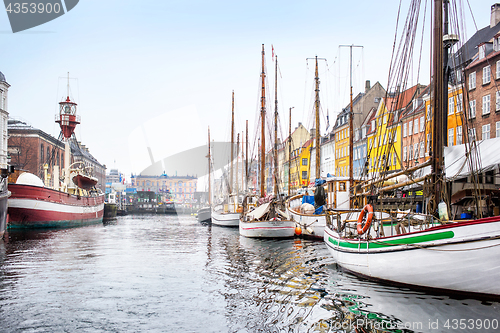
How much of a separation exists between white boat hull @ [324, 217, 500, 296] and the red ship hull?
37282 millimetres

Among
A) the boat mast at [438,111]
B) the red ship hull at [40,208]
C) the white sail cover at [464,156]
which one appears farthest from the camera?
the red ship hull at [40,208]

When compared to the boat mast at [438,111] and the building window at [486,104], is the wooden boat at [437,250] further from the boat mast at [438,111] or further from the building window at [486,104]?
the building window at [486,104]

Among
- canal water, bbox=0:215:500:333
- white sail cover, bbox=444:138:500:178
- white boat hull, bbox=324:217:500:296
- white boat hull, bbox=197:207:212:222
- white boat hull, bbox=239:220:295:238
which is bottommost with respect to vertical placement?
white boat hull, bbox=197:207:212:222

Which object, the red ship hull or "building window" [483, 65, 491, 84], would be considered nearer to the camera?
"building window" [483, 65, 491, 84]

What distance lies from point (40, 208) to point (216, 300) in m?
36.1

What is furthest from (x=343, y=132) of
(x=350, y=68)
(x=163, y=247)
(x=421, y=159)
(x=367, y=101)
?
(x=163, y=247)

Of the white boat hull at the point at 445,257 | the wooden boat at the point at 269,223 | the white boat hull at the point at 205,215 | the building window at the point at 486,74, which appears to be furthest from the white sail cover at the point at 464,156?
the white boat hull at the point at 205,215

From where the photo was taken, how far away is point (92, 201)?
61906 mm

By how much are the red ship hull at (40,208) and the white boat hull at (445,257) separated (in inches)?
1468

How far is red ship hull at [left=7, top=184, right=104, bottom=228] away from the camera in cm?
4009

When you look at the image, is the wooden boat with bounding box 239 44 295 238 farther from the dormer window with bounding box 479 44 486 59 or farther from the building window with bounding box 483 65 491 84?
the dormer window with bounding box 479 44 486 59

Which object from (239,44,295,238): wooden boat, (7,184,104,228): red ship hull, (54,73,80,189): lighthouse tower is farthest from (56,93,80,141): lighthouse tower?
(239,44,295,238): wooden boat

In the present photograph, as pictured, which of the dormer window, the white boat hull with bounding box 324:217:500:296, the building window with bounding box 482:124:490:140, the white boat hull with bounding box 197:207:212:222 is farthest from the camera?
the white boat hull with bounding box 197:207:212:222

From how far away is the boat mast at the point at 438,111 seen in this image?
13.5 meters
